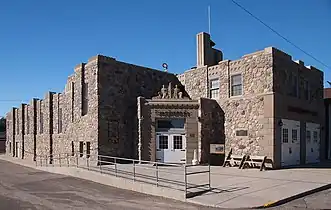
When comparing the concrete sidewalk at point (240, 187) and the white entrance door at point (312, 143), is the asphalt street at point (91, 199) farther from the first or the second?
the white entrance door at point (312, 143)

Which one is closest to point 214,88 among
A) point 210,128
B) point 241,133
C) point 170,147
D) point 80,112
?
point 210,128

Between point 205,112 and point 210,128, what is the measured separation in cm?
115

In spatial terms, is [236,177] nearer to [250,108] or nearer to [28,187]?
[250,108]

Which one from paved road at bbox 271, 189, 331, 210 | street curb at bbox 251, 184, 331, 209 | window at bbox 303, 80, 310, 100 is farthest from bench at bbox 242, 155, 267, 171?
window at bbox 303, 80, 310, 100

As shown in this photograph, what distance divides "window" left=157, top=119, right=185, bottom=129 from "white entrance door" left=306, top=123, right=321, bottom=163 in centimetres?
919

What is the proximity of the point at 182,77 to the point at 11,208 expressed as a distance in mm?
18497

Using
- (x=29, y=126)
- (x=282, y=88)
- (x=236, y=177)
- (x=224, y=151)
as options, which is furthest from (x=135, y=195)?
(x=29, y=126)

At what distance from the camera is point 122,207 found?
33.4 feet

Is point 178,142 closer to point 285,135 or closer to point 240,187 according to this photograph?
point 285,135

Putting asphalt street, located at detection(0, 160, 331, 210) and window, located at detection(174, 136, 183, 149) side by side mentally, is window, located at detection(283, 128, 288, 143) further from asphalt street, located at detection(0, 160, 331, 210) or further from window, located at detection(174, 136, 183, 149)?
asphalt street, located at detection(0, 160, 331, 210)

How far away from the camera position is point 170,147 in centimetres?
2153

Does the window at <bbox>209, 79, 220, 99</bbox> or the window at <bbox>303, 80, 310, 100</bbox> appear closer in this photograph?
the window at <bbox>209, 79, 220, 99</bbox>

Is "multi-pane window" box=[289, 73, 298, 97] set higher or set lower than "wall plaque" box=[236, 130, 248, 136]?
higher

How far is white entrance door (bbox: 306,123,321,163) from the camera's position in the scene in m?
23.8
